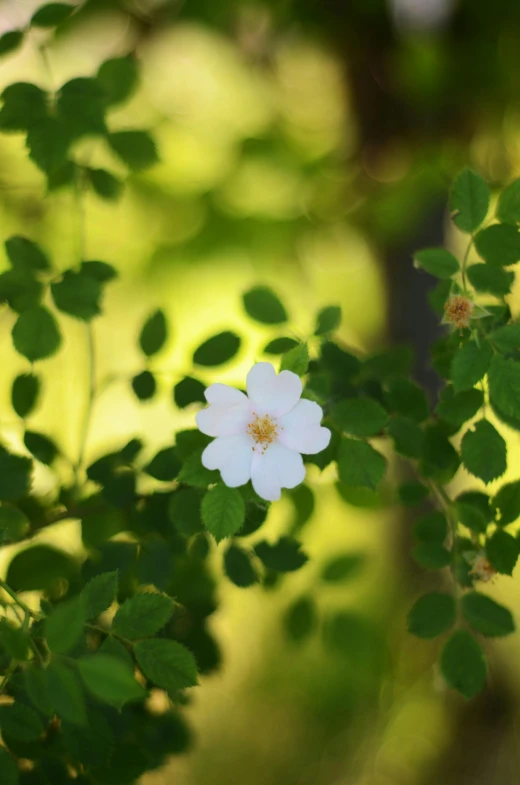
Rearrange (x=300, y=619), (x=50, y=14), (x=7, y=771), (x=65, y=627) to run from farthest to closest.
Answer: (x=300, y=619) → (x=50, y=14) → (x=7, y=771) → (x=65, y=627)

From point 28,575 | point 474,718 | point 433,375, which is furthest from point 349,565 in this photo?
point 474,718

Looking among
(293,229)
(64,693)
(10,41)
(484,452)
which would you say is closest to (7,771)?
(64,693)

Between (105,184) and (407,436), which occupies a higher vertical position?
(105,184)

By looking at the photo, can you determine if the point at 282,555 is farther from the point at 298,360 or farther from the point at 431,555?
the point at 298,360

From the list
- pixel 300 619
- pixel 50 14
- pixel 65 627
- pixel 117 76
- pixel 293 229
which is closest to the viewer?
pixel 65 627

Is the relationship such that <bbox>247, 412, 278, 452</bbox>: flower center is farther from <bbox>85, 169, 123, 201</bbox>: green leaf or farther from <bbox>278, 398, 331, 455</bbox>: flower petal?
<bbox>85, 169, 123, 201</bbox>: green leaf

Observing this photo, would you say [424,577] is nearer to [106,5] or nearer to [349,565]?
[349,565]

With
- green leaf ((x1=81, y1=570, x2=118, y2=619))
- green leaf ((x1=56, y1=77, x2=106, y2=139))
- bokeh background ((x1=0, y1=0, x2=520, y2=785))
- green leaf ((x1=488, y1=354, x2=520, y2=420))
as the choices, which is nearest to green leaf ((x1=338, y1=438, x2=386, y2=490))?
green leaf ((x1=488, y1=354, x2=520, y2=420))
